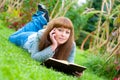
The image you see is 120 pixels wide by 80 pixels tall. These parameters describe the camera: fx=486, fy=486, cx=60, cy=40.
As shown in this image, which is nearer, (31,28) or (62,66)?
(62,66)

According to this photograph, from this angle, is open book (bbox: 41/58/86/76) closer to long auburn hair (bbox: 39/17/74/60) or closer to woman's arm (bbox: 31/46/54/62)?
woman's arm (bbox: 31/46/54/62)

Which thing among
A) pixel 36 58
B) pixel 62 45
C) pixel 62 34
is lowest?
pixel 36 58

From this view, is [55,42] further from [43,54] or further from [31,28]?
[31,28]

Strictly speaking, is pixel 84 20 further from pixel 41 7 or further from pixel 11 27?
pixel 41 7

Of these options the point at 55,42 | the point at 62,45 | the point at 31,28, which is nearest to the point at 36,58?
the point at 55,42

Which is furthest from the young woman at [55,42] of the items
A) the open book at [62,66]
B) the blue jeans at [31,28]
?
the blue jeans at [31,28]

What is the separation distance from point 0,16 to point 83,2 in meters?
3.42

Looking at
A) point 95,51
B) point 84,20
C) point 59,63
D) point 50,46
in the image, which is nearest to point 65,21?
point 50,46

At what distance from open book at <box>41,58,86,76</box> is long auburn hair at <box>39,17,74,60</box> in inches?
26.8

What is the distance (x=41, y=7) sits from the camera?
9.37 meters

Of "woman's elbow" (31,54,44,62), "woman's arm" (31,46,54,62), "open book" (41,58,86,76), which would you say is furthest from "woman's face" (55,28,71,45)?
"open book" (41,58,86,76)

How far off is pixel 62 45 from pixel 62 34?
1.01 ft

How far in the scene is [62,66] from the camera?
6840 millimetres

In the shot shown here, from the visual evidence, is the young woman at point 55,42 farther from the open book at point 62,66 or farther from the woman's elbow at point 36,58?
the open book at point 62,66
